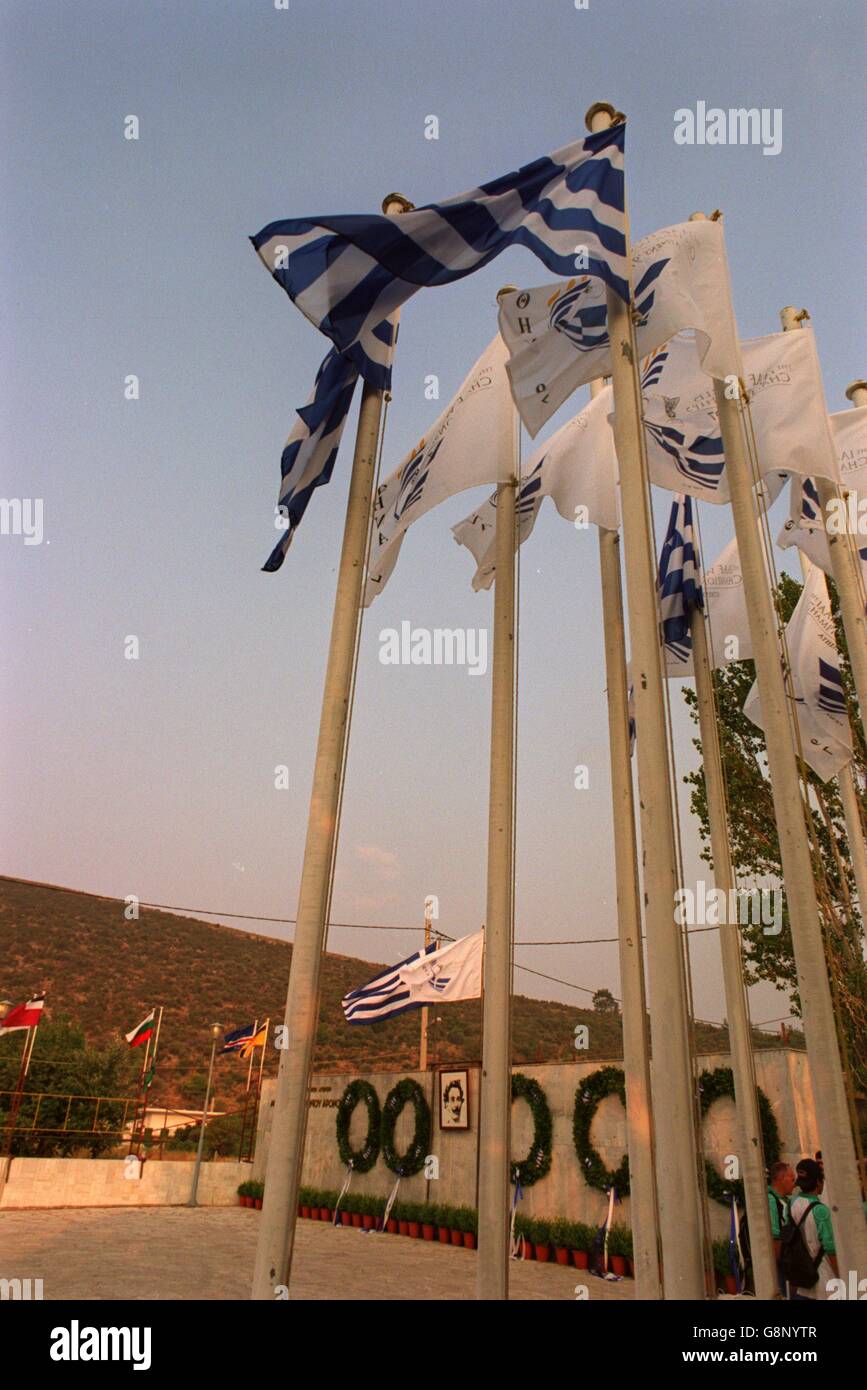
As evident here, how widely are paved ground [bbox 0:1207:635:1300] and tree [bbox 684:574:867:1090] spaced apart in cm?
589

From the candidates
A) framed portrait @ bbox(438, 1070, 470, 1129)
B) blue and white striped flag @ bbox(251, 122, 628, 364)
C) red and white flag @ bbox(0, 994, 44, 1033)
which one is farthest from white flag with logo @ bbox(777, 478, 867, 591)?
red and white flag @ bbox(0, 994, 44, 1033)

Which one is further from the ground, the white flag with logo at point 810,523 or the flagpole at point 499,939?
the white flag with logo at point 810,523

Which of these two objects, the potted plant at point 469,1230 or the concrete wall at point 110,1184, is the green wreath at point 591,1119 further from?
the concrete wall at point 110,1184

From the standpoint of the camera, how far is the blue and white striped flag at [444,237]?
6.18 m

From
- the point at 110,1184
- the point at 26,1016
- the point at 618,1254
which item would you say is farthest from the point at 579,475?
the point at 110,1184

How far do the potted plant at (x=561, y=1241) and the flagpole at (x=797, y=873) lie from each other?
445 inches

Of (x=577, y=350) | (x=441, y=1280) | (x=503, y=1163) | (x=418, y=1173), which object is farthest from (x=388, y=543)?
(x=418, y=1173)

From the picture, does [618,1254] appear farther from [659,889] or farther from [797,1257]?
[659,889]

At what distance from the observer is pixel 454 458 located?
827 cm

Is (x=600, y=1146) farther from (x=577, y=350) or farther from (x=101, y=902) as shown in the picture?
(x=101, y=902)

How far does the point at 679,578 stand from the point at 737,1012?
13.9 feet

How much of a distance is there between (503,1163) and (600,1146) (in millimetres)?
10150

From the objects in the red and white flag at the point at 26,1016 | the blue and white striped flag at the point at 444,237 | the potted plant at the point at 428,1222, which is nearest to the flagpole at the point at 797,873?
the blue and white striped flag at the point at 444,237

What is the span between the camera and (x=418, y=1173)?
19.6m
